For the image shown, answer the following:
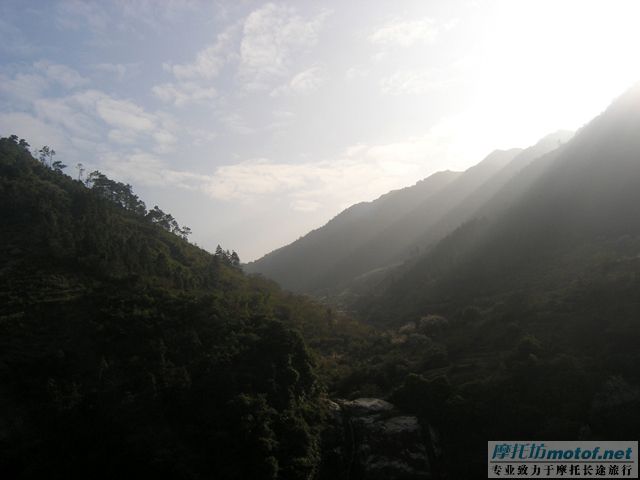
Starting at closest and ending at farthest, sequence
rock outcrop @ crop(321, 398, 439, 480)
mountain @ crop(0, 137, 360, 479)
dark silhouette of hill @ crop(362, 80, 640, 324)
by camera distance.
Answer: mountain @ crop(0, 137, 360, 479), rock outcrop @ crop(321, 398, 439, 480), dark silhouette of hill @ crop(362, 80, 640, 324)

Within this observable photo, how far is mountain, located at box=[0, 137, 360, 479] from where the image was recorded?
3027 centimetres

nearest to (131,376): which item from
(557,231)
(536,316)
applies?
(536,316)

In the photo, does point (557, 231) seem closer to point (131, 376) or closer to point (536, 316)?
point (536, 316)

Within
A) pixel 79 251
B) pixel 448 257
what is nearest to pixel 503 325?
pixel 79 251

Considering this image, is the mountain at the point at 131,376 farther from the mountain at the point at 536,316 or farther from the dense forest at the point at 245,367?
the mountain at the point at 536,316

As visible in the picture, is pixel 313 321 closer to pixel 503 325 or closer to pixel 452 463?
pixel 503 325

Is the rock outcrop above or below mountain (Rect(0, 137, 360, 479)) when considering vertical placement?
below

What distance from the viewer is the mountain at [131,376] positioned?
99.3ft

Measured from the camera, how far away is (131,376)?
35250mm

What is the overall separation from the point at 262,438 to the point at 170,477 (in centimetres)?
651

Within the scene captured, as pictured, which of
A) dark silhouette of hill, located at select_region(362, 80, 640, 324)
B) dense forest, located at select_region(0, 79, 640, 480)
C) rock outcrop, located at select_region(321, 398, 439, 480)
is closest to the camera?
dense forest, located at select_region(0, 79, 640, 480)

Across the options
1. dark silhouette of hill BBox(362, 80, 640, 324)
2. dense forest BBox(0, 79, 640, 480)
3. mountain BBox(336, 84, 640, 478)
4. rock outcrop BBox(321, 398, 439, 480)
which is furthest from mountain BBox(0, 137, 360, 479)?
dark silhouette of hill BBox(362, 80, 640, 324)

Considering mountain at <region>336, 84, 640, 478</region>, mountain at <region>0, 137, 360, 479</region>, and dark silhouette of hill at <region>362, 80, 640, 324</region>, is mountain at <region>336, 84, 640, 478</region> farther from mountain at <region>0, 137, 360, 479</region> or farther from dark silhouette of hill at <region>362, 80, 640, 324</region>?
mountain at <region>0, 137, 360, 479</region>

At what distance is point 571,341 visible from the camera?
43281 mm
